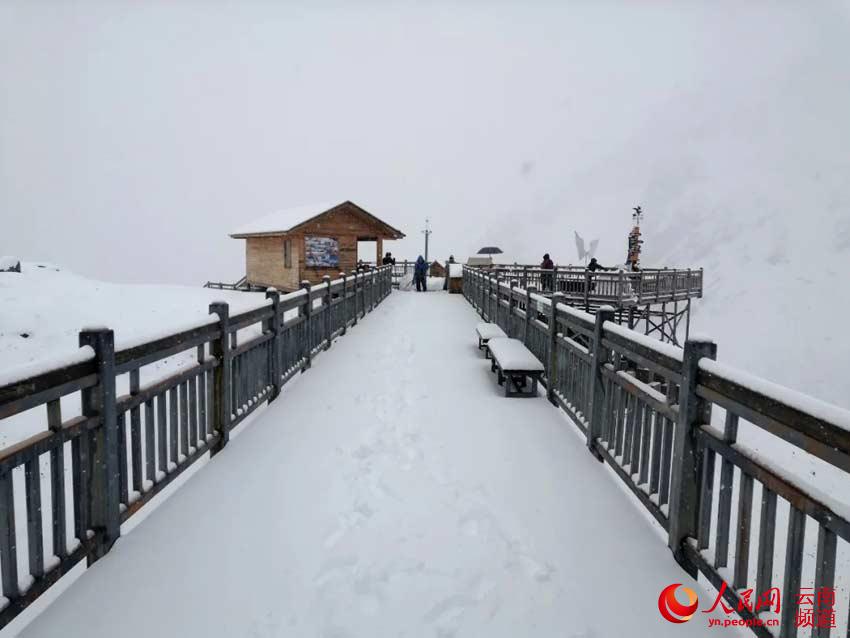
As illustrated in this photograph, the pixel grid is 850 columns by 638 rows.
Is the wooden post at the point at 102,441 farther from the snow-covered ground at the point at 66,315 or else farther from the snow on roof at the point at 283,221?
the snow on roof at the point at 283,221

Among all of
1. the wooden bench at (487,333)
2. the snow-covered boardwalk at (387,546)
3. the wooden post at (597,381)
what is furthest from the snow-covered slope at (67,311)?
the wooden post at (597,381)

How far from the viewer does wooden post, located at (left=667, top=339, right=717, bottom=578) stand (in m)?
3.22

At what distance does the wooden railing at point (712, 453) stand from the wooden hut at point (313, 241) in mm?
21852

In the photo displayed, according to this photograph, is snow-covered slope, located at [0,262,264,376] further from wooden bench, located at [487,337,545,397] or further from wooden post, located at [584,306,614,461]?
wooden post, located at [584,306,614,461]

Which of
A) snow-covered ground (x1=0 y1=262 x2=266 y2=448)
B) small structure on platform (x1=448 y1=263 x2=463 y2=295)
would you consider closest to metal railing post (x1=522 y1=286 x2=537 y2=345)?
snow-covered ground (x1=0 y1=262 x2=266 y2=448)

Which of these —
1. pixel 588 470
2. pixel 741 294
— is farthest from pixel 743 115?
pixel 588 470

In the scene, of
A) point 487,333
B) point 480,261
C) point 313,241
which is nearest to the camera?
point 487,333

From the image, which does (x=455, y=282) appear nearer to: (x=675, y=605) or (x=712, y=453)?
(x=712, y=453)

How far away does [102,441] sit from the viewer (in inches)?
128

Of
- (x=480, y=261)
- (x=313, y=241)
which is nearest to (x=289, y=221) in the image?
(x=313, y=241)

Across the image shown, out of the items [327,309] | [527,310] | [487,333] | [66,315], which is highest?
[527,310]

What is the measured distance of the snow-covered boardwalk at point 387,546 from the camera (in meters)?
2.83

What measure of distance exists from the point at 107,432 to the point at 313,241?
23808 millimetres

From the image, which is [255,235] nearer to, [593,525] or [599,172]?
[593,525]
